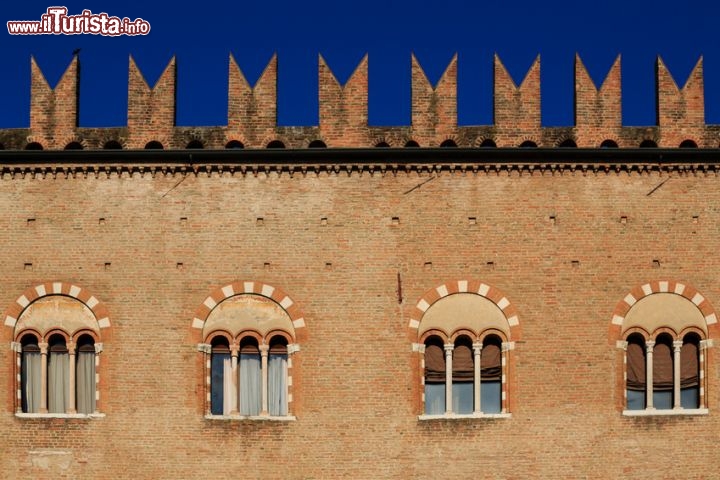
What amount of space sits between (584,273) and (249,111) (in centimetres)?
678

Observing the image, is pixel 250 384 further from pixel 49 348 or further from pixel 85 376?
pixel 49 348

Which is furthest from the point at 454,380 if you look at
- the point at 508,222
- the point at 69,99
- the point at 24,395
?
the point at 69,99

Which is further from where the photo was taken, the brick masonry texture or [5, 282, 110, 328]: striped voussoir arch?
[5, 282, 110, 328]: striped voussoir arch

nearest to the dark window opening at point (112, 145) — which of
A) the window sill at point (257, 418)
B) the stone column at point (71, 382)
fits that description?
the stone column at point (71, 382)

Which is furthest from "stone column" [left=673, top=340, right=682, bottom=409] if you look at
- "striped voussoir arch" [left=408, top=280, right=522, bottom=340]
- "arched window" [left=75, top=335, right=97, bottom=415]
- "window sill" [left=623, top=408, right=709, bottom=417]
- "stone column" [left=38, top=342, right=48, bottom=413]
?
"stone column" [left=38, top=342, right=48, bottom=413]

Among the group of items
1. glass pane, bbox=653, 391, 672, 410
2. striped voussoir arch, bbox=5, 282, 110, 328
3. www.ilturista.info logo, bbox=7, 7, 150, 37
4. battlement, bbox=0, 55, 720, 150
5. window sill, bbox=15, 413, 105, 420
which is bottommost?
window sill, bbox=15, 413, 105, 420

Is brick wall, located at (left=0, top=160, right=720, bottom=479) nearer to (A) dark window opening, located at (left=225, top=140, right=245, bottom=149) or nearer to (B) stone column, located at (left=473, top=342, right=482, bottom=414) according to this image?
(B) stone column, located at (left=473, top=342, right=482, bottom=414)

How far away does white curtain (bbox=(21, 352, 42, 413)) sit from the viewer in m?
15.2

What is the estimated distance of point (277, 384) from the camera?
15.1 m

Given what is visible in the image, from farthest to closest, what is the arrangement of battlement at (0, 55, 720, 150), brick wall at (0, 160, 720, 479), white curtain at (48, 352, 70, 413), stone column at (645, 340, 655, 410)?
1. battlement at (0, 55, 720, 150)
2. white curtain at (48, 352, 70, 413)
3. stone column at (645, 340, 655, 410)
4. brick wall at (0, 160, 720, 479)

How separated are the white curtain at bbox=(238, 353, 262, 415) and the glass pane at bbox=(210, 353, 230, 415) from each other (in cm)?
34

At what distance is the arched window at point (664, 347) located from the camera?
15.0 metres

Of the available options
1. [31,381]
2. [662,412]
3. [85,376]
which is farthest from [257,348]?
[662,412]

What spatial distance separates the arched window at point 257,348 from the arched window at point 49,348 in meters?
2.03
